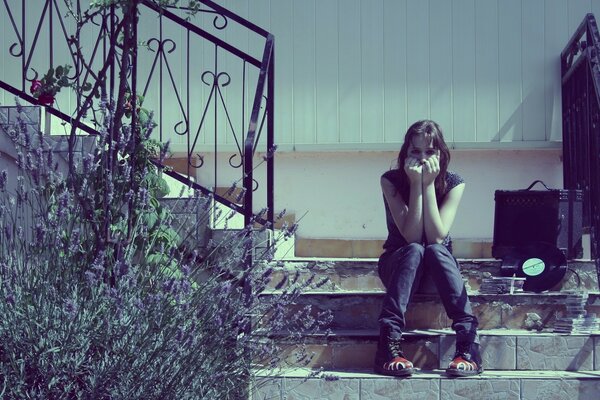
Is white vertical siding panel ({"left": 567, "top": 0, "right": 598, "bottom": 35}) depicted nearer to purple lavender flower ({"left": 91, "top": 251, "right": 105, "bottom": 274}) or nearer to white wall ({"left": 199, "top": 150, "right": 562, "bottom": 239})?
white wall ({"left": 199, "top": 150, "right": 562, "bottom": 239})

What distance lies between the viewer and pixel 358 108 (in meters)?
6.41

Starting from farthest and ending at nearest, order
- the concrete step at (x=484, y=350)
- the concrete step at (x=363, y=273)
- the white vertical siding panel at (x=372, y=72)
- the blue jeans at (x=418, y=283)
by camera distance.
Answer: the white vertical siding panel at (x=372, y=72) < the concrete step at (x=363, y=273) < the concrete step at (x=484, y=350) < the blue jeans at (x=418, y=283)

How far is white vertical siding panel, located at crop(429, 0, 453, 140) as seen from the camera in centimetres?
635

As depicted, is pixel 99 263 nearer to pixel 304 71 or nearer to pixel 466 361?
pixel 466 361

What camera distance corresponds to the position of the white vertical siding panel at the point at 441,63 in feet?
20.8

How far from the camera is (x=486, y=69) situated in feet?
20.9

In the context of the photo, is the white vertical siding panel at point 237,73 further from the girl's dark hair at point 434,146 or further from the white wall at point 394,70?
the girl's dark hair at point 434,146

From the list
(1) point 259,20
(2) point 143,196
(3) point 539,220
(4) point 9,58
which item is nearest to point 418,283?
(3) point 539,220

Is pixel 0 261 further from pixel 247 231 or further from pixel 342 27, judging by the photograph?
pixel 342 27

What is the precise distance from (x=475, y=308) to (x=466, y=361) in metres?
0.47

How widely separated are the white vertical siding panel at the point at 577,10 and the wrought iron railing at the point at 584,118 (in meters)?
0.25

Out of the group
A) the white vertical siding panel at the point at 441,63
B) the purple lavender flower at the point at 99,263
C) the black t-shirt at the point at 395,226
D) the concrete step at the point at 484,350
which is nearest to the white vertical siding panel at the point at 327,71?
the white vertical siding panel at the point at 441,63

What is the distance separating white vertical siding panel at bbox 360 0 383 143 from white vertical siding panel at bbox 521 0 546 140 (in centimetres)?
85

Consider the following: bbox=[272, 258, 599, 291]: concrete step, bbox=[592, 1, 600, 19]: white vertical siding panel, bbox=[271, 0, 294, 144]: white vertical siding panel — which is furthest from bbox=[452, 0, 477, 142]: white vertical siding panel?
bbox=[272, 258, 599, 291]: concrete step
